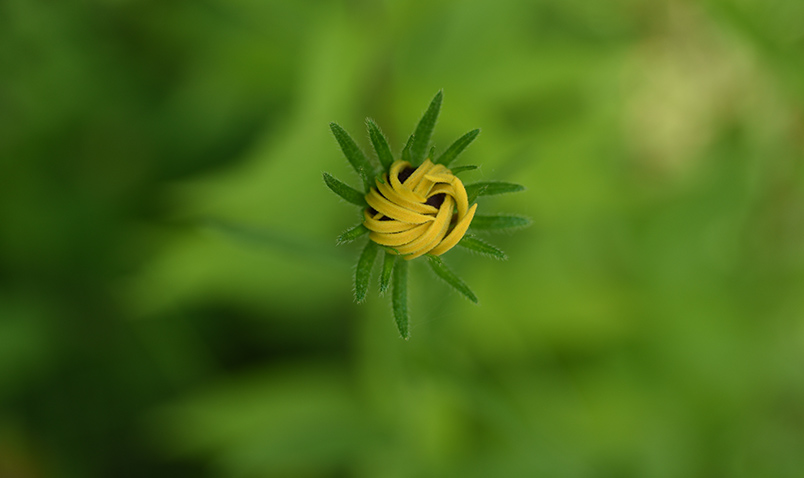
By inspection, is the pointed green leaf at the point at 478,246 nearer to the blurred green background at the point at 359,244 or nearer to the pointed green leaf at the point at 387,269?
the pointed green leaf at the point at 387,269

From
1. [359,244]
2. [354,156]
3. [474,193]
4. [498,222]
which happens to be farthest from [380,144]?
[359,244]

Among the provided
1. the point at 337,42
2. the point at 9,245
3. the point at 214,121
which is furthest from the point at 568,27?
the point at 9,245

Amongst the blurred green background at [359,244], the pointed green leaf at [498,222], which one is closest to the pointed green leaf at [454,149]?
the pointed green leaf at [498,222]

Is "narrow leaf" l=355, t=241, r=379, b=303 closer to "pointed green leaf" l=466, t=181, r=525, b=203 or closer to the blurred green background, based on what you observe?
"pointed green leaf" l=466, t=181, r=525, b=203

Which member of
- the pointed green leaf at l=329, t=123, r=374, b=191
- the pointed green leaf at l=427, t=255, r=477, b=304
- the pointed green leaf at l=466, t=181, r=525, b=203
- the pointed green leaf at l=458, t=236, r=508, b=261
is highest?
the pointed green leaf at l=466, t=181, r=525, b=203

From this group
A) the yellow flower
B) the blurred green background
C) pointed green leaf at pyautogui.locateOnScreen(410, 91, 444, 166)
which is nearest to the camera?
the yellow flower

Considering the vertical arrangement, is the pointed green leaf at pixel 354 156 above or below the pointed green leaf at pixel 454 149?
below

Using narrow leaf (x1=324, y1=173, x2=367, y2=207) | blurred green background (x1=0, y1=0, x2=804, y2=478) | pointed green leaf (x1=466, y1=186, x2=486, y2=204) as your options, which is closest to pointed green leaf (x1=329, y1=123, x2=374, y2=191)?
narrow leaf (x1=324, y1=173, x2=367, y2=207)
